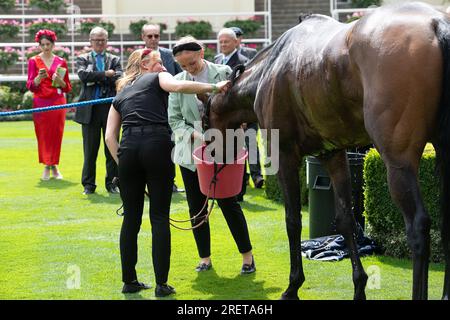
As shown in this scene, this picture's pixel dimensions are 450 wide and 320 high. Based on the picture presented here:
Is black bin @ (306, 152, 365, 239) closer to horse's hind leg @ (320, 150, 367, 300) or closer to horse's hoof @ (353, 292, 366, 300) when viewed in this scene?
horse's hind leg @ (320, 150, 367, 300)

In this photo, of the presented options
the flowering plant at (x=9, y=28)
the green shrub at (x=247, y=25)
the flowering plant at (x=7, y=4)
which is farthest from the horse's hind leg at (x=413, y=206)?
the flowering plant at (x=7, y=4)

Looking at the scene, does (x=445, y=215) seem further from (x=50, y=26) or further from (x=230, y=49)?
(x=50, y=26)

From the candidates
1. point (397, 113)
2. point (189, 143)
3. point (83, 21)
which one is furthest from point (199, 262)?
point (83, 21)

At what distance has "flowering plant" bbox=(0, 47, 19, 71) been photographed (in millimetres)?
23359

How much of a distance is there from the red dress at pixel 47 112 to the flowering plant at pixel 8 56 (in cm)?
1196

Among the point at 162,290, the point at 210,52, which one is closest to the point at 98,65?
the point at 162,290

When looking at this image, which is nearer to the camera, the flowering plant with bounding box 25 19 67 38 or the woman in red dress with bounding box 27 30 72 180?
the woman in red dress with bounding box 27 30 72 180

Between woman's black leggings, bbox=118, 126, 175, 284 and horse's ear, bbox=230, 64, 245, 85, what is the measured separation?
0.73 metres

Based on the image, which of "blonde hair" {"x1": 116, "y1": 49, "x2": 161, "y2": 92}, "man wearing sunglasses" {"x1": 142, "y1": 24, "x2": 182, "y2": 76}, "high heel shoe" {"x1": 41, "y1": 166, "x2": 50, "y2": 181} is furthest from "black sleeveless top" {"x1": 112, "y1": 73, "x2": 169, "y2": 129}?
"high heel shoe" {"x1": 41, "y1": 166, "x2": 50, "y2": 181}

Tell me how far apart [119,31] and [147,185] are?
20.1m

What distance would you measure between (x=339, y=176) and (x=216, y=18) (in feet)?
66.0
